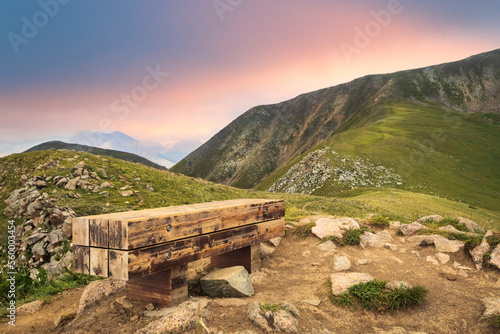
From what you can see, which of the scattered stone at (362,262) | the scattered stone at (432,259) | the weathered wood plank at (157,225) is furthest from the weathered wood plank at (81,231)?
the scattered stone at (432,259)

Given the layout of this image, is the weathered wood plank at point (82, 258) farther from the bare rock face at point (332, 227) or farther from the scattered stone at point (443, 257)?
the scattered stone at point (443, 257)

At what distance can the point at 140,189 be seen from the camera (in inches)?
747

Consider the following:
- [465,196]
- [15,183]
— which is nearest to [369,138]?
[465,196]

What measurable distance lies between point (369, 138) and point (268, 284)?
65653 millimetres

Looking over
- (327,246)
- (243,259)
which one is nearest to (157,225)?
(243,259)

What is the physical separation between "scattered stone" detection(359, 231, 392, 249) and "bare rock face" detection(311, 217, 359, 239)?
22.4 inches

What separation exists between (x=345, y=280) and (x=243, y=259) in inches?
107

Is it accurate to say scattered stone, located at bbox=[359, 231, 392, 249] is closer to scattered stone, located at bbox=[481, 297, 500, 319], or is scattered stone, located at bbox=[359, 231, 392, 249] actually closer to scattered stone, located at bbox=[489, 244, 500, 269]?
scattered stone, located at bbox=[489, 244, 500, 269]

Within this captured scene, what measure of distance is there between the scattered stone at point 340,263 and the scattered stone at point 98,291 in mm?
5383

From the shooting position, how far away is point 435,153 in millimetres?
65750

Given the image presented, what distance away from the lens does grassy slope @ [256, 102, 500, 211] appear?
169 ft

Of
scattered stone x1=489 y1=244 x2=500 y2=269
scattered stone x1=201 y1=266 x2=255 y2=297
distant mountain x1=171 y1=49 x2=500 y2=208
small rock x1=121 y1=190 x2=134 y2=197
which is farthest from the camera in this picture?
distant mountain x1=171 y1=49 x2=500 y2=208

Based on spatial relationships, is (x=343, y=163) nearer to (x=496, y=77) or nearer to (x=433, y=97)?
(x=433, y=97)

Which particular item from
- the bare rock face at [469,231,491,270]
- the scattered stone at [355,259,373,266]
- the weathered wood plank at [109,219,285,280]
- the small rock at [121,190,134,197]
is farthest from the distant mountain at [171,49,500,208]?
the weathered wood plank at [109,219,285,280]
